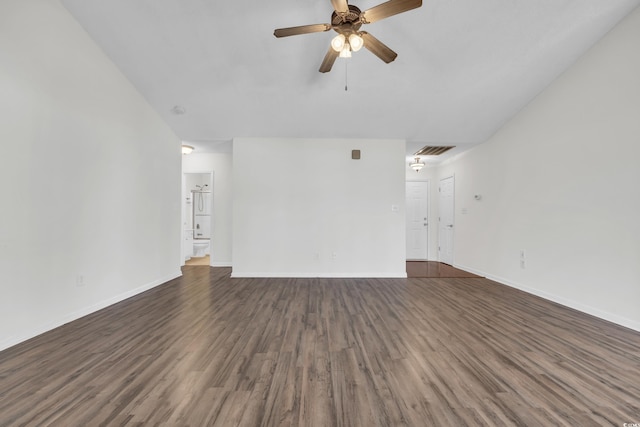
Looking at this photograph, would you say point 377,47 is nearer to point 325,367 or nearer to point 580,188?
point 325,367

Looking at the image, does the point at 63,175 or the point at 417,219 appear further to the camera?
the point at 417,219

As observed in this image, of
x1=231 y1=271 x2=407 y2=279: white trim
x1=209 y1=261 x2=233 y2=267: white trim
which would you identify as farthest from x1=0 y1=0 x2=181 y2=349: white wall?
x1=209 y1=261 x2=233 y2=267: white trim

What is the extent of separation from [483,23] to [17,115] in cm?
483

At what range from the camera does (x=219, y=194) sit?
6137 millimetres

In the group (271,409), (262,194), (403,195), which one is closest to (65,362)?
(271,409)

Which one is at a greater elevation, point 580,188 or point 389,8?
point 389,8

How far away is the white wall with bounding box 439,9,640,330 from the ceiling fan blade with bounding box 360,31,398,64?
2.72m

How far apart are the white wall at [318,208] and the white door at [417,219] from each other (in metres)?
2.34

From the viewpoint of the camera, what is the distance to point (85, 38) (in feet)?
9.95

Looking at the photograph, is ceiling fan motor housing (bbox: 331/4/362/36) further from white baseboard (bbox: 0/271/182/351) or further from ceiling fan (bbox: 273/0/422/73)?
white baseboard (bbox: 0/271/182/351)

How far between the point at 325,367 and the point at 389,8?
2.90 meters

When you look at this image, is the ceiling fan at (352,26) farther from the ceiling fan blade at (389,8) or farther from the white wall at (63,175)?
the white wall at (63,175)

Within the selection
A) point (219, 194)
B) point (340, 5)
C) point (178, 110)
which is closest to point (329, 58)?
point (340, 5)

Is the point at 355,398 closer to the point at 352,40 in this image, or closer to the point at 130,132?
the point at 352,40
